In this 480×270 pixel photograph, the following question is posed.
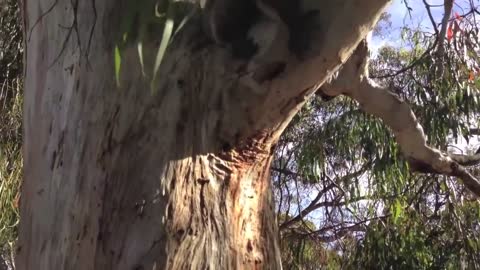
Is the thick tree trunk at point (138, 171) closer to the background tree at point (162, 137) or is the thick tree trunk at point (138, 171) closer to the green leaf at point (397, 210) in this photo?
the background tree at point (162, 137)

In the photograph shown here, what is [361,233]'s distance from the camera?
5445mm

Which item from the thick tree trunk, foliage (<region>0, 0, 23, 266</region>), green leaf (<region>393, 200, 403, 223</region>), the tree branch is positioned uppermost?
foliage (<region>0, 0, 23, 266</region>)

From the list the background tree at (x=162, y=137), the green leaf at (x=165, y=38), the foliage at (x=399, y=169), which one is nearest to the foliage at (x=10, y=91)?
the foliage at (x=399, y=169)

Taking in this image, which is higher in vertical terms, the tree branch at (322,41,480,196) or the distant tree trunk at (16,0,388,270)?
the tree branch at (322,41,480,196)

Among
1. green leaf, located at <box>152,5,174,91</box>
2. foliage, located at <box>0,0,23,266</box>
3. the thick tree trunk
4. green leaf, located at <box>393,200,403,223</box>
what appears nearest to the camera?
Answer: green leaf, located at <box>152,5,174,91</box>

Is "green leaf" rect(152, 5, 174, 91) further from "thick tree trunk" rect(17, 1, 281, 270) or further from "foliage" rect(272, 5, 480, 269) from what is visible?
"foliage" rect(272, 5, 480, 269)

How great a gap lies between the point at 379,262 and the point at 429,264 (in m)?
0.29

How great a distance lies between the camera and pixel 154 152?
1.83 metres

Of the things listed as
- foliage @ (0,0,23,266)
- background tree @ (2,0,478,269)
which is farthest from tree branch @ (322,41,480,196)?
foliage @ (0,0,23,266)

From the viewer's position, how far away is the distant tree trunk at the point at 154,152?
5.91 ft

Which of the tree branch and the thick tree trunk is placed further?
the tree branch

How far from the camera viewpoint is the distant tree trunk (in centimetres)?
180

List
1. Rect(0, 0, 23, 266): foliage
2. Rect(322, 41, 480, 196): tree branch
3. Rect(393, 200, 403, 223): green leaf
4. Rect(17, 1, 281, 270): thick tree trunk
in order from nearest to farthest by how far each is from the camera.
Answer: Rect(17, 1, 281, 270): thick tree trunk
Rect(322, 41, 480, 196): tree branch
Rect(0, 0, 23, 266): foliage
Rect(393, 200, 403, 223): green leaf

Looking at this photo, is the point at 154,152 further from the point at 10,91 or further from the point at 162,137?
the point at 10,91
